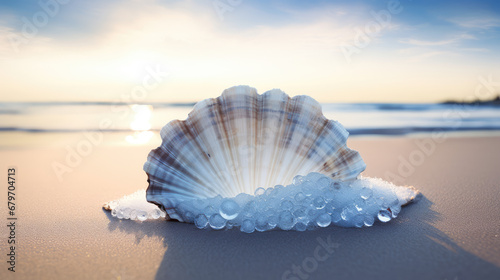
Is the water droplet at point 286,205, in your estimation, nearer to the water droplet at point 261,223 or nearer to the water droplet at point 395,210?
the water droplet at point 261,223

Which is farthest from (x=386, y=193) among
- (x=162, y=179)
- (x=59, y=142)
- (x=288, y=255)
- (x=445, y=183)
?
(x=59, y=142)

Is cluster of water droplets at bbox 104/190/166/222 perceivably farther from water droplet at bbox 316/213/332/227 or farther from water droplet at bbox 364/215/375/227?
water droplet at bbox 364/215/375/227

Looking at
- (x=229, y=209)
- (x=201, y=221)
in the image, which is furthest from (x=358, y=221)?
(x=201, y=221)

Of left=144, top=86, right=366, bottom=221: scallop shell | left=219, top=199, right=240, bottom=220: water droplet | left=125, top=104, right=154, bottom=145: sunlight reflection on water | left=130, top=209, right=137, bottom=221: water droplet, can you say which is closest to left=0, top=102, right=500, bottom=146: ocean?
left=125, top=104, right=154, bottom=145: sunlight reflection on water

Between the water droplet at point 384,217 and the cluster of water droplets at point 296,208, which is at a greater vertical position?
the cluster of water droplets at point 296,208

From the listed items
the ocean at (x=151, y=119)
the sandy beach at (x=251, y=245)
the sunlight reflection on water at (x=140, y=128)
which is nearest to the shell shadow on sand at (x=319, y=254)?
the sandy beach at (x=251, y=245)

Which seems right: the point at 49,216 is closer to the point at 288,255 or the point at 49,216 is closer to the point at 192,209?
the point at 192,209

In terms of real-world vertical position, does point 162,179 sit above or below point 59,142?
below
